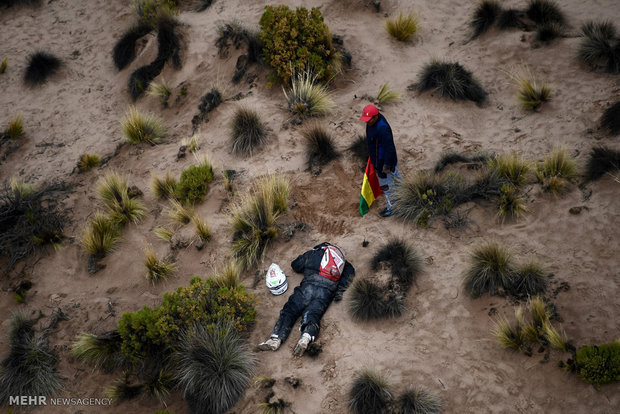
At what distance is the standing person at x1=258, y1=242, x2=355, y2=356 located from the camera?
227 inches

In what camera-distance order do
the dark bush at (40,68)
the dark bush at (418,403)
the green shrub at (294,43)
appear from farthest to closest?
the dark bush at (40,68)
the green shrub at (294,43)
the dark bush at (418,403)

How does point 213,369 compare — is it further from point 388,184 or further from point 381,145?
point 381,145

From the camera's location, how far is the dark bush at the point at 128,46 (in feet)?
40.4

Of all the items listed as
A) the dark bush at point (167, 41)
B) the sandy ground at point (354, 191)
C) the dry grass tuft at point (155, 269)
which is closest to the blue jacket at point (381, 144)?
the sandy ground at point (354, 191)

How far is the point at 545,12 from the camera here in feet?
33.0

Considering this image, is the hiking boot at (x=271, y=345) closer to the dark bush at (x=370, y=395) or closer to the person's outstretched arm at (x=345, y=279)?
the person's outstretched arm at (x=345, y=279)

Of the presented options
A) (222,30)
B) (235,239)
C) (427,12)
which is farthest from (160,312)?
(427,12)

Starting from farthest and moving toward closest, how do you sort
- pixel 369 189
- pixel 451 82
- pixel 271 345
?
pixel 451 82 < pixel 369 189 < pixel 271 345

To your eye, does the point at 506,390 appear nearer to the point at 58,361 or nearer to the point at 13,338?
the point at 58,361

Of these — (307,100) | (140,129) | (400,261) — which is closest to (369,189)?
(400,261)

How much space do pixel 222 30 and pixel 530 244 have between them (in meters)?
9.66

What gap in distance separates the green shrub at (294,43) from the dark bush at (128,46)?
4767mm

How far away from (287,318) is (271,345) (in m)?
0.44

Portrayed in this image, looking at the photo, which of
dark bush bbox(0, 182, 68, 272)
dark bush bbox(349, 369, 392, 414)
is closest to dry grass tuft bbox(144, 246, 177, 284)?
dark bush bbox(0, 182, 68, 272)
